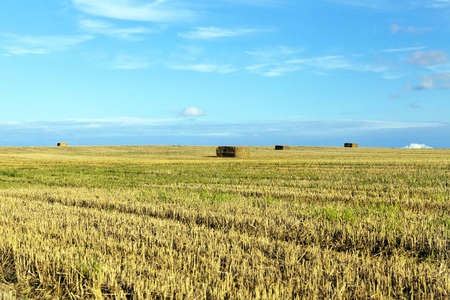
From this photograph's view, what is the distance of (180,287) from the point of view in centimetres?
429

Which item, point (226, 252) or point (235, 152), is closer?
point (226, 252)

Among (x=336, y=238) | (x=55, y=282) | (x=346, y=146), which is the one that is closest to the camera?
(x=55, y=282)

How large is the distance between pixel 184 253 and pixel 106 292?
4.24 ft

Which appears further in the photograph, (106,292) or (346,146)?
(346,146)

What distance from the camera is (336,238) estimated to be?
22.2ft

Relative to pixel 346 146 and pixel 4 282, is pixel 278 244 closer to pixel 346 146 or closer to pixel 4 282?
pixel 4 282

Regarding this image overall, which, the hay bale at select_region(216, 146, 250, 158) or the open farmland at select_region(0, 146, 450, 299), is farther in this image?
the hay bale at select_region(216, 146, 250, 158)

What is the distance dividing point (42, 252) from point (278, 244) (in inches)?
135

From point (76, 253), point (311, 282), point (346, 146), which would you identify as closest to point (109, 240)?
point (76, 253)

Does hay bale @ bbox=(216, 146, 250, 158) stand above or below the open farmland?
above

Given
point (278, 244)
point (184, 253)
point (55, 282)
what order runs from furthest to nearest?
1. point (278, 244)
2. point (184, 253)
3. point (55, 282)

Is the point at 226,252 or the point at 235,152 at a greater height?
the point at 235,152

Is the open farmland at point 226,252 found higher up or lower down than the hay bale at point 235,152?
lower down

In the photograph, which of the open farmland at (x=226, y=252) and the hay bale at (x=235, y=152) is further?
the hay bale at (x=235, y=152)
